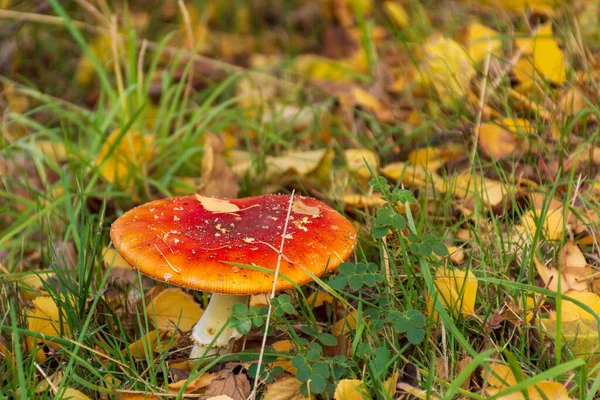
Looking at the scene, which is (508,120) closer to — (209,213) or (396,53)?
(209,213)

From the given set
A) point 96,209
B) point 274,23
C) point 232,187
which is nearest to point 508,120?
point 232,187

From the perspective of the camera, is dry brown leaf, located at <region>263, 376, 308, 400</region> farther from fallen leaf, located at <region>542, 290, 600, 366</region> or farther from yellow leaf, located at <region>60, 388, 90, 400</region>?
fallen leaf, located at <region>542, 290, 600, 366</region>

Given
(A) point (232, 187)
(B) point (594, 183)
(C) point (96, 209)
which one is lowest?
(C) point (96, 209)

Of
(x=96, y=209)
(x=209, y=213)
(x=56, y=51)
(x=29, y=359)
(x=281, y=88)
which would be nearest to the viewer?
(x=29, y=359)

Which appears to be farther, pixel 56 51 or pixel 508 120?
pixel 56 51

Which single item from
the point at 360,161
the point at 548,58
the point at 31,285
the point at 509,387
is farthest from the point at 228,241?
the point at 548,58

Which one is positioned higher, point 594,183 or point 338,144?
point 594,183

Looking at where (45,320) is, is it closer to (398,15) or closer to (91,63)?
(91,63)

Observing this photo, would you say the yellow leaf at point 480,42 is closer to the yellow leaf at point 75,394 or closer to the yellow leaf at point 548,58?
the yellow leaf at point 548,58
